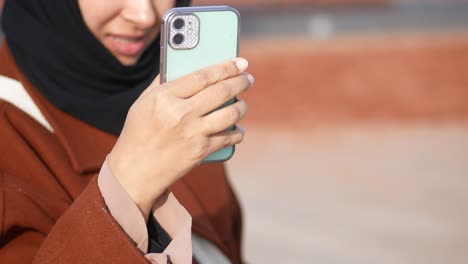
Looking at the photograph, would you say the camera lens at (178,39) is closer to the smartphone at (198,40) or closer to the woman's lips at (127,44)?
the smartphone at (198,40)

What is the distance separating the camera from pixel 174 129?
162 cm

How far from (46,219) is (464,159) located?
7203 mm

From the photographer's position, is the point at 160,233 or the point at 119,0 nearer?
the point at 160,233

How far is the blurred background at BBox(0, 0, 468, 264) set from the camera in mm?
6699

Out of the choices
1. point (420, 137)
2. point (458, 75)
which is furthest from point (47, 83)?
point (458, 75)

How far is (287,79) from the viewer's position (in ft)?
34.0

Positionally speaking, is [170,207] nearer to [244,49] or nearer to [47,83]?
[47,83]

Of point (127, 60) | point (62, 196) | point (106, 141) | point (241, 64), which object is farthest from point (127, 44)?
point (241, 64)

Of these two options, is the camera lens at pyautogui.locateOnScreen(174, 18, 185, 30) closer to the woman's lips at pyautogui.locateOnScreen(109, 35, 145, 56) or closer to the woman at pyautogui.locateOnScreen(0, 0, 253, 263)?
the woman at pyautogui.locateOnScreen(0, 0, 253, 263)

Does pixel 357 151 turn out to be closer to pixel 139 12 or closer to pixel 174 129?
pixel 139 12

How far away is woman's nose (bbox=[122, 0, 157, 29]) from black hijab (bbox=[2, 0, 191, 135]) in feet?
0.43

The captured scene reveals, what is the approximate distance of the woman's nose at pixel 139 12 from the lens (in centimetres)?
207

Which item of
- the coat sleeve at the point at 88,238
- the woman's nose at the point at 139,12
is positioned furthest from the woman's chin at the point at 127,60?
the coat sleeve at the point at 88,238

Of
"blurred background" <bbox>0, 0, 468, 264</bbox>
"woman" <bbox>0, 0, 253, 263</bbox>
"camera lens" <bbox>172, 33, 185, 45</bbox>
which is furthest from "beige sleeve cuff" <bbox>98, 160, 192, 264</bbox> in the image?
"blurred background" <bbox>0, 0, 468, 264</bbox>
